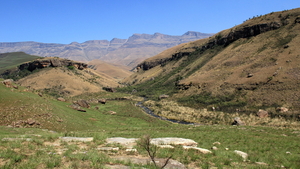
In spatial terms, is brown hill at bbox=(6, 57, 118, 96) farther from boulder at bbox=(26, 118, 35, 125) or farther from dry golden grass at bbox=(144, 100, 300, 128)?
boulder at bbox=(26, 118, 35, 125)

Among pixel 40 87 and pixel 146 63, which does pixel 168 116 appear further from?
pixel 146 63

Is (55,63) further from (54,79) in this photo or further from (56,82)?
(56,82)

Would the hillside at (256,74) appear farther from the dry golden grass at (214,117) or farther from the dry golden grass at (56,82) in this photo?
the dry golden grass at (56,82)

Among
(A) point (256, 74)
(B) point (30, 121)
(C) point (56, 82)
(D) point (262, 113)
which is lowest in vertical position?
(D) point (262, 113)

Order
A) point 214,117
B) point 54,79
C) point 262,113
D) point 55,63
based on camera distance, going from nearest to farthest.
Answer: point 262,113 → point 214,117 → point 54,79 → point 55,63

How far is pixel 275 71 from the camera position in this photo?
5131cm

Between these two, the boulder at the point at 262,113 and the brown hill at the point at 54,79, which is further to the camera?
the brown hill at the point at 54,79

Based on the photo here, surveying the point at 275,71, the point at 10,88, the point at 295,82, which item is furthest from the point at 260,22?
the point at 10,88

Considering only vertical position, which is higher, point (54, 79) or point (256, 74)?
point (256, 74)

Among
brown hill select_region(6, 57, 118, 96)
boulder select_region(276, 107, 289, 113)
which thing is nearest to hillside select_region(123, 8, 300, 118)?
A: boulder select_region(276, 107, 289, 113)

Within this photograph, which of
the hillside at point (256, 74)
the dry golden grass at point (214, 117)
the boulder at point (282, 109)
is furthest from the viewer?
the hillside at point (256, 74)

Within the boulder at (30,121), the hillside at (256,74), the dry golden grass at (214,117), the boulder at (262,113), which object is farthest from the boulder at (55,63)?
the boulder at (262,113)

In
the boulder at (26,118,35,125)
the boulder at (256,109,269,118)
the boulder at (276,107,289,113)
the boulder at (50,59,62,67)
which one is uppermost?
the boulder at (50,59,62,67)

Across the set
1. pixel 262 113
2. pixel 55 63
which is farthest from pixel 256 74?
pixel 55 63
